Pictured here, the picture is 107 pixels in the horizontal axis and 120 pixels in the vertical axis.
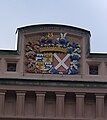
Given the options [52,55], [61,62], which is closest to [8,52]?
[52,55]

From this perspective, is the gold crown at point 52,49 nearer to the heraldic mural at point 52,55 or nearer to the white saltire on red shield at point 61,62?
the heraldic mural at point 52,55

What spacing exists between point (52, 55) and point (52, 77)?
141 cm

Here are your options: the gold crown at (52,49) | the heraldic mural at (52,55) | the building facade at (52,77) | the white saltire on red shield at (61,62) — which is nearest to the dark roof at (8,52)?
the building facade at (52,77)

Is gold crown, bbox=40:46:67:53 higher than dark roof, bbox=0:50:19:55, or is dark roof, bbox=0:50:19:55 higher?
gold crown, bbox=40:46:67:53

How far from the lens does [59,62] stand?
25906 millimetres

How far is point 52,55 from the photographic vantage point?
26.0 meters

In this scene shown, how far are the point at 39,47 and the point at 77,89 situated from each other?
11.5 ft

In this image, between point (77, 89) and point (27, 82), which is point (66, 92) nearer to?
point (77, 89)

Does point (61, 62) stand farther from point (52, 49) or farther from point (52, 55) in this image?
point (52, 49)

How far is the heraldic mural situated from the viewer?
25750 millimetres

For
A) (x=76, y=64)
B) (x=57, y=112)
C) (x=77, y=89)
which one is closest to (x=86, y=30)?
(x=76, y=64)

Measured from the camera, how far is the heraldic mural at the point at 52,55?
84.5ft

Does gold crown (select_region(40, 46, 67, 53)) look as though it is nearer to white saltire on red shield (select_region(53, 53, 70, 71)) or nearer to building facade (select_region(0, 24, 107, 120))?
building facade (select_region(0, 24, 107, 120))

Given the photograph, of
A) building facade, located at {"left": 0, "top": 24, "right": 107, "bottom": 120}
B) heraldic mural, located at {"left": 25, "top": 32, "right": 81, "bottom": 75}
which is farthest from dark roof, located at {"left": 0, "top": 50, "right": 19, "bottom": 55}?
heraldic mural, located at {"left": 25, "top": 32, "right": 81, "bottom": 75}
